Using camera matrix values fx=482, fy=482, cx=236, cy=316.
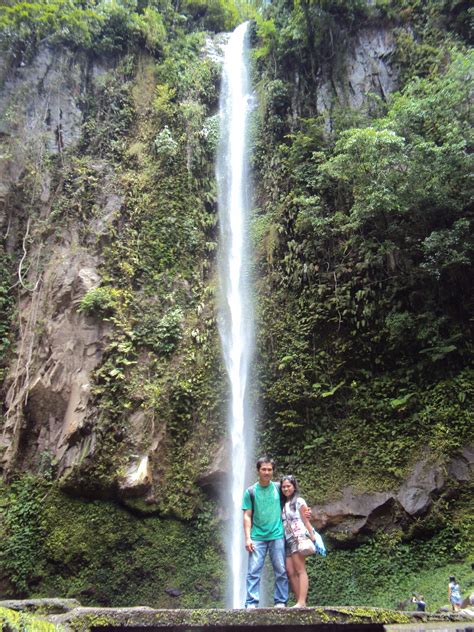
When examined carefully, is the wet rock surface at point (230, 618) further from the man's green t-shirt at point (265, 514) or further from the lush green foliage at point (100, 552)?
the lush green foliage at point (100, 552)

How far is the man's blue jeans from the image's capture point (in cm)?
428

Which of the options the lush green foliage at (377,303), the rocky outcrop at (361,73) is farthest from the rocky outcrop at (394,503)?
the rocky outcrop at (361,73)

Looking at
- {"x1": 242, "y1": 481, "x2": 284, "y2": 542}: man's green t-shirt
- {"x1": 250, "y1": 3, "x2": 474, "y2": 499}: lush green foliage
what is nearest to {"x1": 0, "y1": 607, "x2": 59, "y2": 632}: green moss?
{"x1": 242, "y1": 481, "x2": 284, "y2": 542}: man's green t-shirt

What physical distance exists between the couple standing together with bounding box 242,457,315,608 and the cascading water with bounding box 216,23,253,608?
4491 millimetres

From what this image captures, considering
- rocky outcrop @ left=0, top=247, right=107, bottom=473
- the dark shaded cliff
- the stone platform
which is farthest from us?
rocky outcrop @ left=0, top=247, right=107, bottom=473

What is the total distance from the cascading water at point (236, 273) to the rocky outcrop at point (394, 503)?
A: 1633 mm

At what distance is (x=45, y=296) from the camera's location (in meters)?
10.6

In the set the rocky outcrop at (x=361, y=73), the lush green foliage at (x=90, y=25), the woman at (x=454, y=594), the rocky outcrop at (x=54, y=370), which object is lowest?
the woman at (x=454, y=594)

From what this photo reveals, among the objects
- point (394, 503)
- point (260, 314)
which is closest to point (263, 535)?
point (394, 503)

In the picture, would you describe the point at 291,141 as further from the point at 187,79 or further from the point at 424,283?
the point at 424,283

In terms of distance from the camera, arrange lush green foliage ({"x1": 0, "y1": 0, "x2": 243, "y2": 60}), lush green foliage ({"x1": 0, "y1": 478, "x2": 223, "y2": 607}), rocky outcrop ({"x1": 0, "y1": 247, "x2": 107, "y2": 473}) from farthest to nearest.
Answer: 1. lush green foliage ({"x1": 0, "y1": 0, "x2": 243, "y2": 60})
2. rocky outcrop ({"x1": 0, "y1": 247, "x2": 107, "y2": 473})
3. lush green foliage ({"x1": 0, "y1": 478, "x2": 223, "y2": 607})

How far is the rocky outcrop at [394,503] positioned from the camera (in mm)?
8023

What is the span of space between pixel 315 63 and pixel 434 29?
9.86 feet

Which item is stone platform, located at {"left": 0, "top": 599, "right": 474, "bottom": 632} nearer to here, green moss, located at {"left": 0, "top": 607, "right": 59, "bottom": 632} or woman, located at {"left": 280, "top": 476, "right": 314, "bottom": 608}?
green moss, located at {"left": 0, "top": 607, "right": 59, "bottom": 632}
